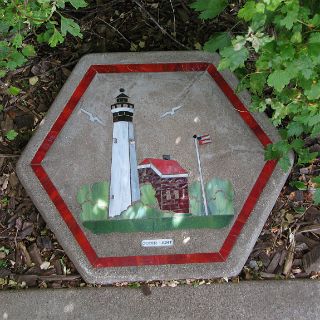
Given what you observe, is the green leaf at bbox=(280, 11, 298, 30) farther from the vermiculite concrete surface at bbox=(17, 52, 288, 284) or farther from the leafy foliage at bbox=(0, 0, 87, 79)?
the vermiculite concrete surface at bbox=(17, 52, 288, 284)

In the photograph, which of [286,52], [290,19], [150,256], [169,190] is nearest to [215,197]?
[169,190]

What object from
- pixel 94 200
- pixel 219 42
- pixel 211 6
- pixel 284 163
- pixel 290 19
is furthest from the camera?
pixel 94 200

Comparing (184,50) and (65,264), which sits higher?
(184,50)

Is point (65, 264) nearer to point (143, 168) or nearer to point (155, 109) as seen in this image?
point (143, 168)

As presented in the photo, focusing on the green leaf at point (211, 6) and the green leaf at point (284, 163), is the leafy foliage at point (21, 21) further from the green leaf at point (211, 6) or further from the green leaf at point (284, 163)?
the green leaf at point (284, 163)

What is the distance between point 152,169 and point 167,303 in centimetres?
78

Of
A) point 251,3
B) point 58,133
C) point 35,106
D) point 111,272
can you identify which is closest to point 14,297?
point 111,272

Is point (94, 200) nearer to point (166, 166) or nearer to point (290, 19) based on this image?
point (166, 166)

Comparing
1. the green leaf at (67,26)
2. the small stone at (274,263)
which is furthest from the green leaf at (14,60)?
the small stone at (274,263)

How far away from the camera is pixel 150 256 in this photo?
9.16ft

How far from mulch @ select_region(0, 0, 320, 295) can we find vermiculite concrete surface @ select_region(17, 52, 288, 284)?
0.57 feet

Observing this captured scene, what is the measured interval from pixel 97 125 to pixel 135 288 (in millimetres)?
994

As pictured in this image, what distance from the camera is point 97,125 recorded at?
2965 mm

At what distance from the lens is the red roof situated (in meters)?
2.89
